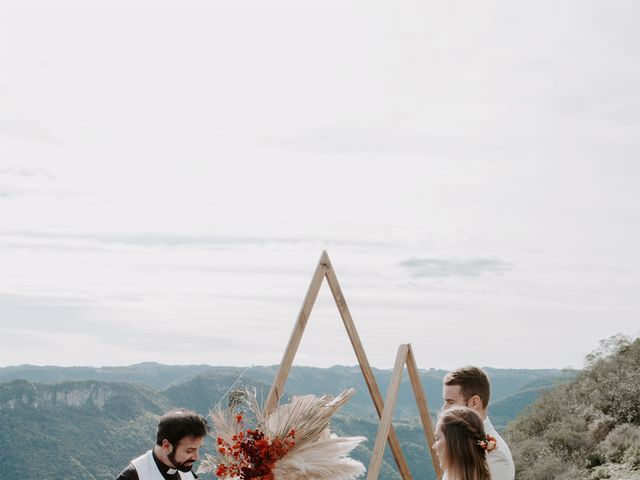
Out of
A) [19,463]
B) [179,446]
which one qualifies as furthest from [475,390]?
[19,463]

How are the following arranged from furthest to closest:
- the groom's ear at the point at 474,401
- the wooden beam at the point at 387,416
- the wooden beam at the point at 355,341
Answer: the wooden beam at the point at 355,341, the wooden beam at the point at 387,416, the groom's ear at the point at 474,401

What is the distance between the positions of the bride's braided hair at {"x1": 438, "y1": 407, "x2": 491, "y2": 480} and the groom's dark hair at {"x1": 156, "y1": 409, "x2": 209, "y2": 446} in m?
1.30

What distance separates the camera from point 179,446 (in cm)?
384

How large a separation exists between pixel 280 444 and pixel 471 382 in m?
1.18

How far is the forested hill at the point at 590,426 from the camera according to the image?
1817cm

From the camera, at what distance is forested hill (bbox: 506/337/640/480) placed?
18172 millimetres

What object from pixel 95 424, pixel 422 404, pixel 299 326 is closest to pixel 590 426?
pixel 422 404

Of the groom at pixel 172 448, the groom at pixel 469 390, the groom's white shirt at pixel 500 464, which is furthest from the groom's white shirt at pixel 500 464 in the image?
the groom at pixel 172 448

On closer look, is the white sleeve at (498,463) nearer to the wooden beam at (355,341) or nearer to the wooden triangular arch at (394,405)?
the wooden triangular arch at (394,405)

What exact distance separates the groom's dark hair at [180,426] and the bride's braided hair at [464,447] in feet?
4.27

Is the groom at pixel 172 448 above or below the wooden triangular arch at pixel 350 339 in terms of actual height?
below

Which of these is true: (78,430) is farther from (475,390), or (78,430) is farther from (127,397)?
(475,390)

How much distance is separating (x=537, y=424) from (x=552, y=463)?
8.87m

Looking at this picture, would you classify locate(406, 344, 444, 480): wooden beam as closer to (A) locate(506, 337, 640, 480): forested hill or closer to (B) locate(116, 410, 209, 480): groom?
(B) locate(116, 410, 209, 480): groom
